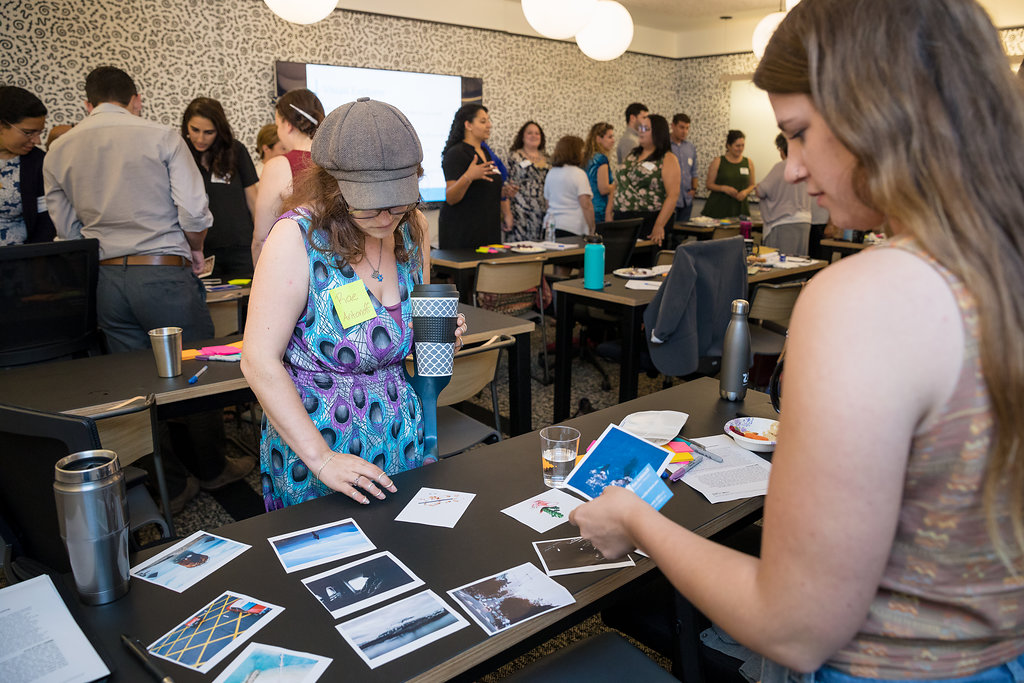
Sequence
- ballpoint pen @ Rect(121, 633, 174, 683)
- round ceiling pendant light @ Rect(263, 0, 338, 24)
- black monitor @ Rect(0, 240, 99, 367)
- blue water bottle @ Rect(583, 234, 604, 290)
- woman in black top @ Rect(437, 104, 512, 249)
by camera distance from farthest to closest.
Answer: woman in black top @ Rect(437, 104, 512, 249) < round ceiling pendant light @ Rect(263, 0, 338, 24) < blue water bottle @ Rect(583, 234, 604, 290) < black monitor @ Rect(0, 240, 99, 367) < ballpoint pen @ Rect(121, 633, 174, 683)

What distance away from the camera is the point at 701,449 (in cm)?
150

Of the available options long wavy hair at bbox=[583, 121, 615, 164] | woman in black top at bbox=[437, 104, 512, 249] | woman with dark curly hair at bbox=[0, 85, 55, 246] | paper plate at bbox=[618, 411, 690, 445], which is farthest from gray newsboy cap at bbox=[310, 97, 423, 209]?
long wavy hair at bbox=[583, 121, 615, 164]

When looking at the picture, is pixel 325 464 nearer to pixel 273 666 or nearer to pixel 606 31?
pixel 273 666

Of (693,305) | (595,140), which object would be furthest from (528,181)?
(693,305)

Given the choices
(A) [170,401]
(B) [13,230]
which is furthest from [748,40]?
(A) [170,401]

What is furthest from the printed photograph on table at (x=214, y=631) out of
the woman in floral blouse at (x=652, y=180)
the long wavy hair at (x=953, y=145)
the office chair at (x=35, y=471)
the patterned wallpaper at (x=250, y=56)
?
the patterned wallpaper at (x=250, y=56)

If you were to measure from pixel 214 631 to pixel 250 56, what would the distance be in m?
5.77

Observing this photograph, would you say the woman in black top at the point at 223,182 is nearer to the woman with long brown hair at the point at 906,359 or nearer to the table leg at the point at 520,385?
the table leg at the point at 520,385

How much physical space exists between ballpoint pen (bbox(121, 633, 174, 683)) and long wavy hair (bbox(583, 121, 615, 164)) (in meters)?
6.07

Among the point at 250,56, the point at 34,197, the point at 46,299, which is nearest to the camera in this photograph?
the point at 46,299

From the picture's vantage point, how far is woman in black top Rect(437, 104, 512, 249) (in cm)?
461

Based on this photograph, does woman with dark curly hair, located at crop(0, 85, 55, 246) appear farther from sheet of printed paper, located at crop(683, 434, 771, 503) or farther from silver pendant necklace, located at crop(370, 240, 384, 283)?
A: sheet of printed paper, located at crop(683, 434, 771, 503)

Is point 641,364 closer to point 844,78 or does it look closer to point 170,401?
point 170,401

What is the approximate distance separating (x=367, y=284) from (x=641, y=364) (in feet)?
6.89
